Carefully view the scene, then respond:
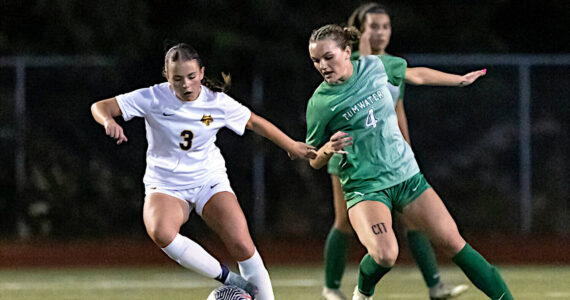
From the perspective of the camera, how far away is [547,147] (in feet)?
37.2

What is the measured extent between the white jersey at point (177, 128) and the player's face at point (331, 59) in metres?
0.58

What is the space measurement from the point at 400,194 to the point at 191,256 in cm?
109

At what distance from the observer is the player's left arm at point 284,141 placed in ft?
17.1

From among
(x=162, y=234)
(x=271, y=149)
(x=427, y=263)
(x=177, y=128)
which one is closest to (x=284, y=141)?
(x=177, y=128)

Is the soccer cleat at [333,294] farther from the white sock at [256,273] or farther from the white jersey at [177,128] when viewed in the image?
the white jersey at [177,128]

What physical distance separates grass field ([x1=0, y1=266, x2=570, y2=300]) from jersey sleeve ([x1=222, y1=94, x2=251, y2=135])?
1.63 metres

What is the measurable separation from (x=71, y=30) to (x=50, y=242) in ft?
8.17

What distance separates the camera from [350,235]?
616 centimetres

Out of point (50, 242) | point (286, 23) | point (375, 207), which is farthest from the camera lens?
point (286, 23)

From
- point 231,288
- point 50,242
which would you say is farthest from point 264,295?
point 50,242

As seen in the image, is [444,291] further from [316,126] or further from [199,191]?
[199,191]

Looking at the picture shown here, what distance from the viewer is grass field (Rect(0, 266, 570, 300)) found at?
6938mm

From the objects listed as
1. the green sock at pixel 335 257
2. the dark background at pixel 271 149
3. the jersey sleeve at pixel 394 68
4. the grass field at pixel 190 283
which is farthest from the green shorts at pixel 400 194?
the dark background at pixel 271 149

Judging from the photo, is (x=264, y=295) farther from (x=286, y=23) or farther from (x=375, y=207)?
(x=286, y=23)
